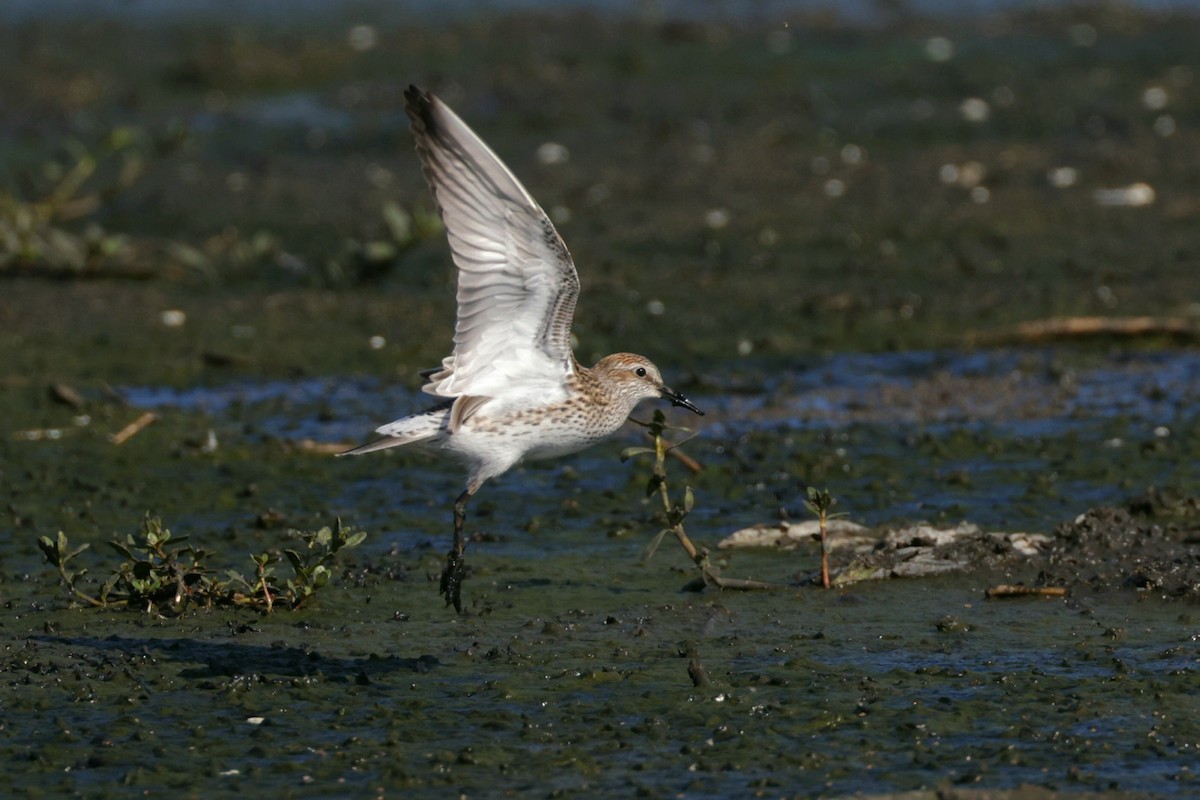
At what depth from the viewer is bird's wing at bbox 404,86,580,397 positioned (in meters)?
6.42

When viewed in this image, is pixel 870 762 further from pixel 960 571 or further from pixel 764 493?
pixel 764 493

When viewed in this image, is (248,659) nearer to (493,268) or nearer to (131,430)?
(493,268)

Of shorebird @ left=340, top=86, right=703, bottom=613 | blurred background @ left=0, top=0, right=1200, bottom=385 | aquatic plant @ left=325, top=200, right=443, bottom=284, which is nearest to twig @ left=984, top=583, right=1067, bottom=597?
shorebird @ left=340, top=86, right=703, bottom=613

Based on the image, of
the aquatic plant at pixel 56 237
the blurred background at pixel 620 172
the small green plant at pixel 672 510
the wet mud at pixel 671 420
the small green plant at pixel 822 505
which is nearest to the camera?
the wet mud at pixel 671 420

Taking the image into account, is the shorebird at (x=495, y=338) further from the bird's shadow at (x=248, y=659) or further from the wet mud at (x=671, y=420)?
the wet mud at (x=671, y=420)

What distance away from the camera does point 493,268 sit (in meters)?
6.58

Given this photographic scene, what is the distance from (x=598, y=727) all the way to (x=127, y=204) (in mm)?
11008

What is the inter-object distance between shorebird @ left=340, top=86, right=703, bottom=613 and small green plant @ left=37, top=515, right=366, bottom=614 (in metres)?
0.45

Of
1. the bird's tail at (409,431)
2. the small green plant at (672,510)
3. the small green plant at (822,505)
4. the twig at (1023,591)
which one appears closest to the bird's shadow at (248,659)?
the bird's tail at (409,431)

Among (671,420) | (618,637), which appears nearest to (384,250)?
(671,420)

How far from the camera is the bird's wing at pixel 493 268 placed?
21.1 feet

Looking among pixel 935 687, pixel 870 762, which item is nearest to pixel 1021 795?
pixel 870 762

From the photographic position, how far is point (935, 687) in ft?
19.6

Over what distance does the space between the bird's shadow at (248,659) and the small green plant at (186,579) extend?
0.28 meters
